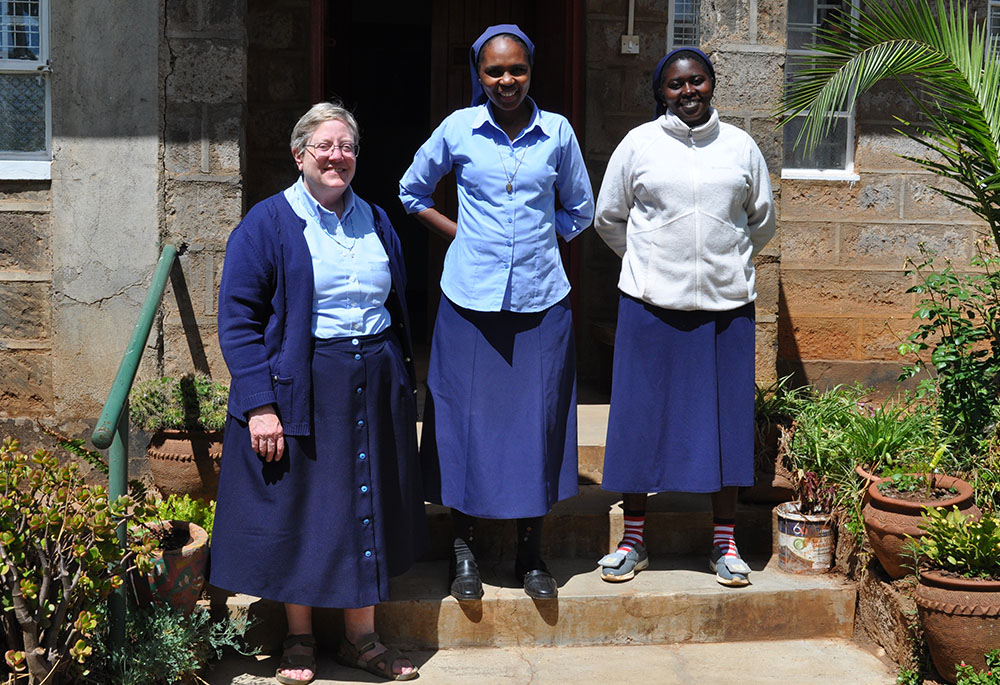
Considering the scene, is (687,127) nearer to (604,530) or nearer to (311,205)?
(311,205)

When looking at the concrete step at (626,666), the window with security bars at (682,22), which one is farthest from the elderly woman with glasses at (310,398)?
the window with security bars at (682,22)

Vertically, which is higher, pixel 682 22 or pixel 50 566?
pixel 682 22

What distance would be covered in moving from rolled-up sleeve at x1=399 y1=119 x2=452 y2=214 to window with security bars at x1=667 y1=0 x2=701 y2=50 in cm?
297

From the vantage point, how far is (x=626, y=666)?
3.93 m

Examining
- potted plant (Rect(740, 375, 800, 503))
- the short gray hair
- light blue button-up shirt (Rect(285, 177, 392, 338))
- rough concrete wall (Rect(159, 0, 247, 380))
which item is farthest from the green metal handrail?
potted plant (Rect(740, 375, 800, 503))

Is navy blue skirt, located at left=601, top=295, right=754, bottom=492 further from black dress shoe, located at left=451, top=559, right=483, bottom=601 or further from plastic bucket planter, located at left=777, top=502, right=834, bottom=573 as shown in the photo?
black dress shoe, located at left=451, top=559, right=483, bottom=601

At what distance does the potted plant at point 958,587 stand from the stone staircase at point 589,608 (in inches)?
13.5

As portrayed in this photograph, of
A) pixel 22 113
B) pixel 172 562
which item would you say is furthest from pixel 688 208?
pixel 22 113

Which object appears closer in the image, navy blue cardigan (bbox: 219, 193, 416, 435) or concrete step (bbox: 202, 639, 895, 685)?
navy blue cardigan (bbox: 219, 193, 416, 435)

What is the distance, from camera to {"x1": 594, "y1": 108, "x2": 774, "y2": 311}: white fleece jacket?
4059 mm

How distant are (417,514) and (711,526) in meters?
1.41

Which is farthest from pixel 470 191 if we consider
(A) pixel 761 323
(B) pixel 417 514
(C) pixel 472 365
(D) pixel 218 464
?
(A) pixel 761 323

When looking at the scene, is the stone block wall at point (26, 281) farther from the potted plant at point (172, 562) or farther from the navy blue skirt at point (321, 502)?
the navy blue skirt at point (321, 502)

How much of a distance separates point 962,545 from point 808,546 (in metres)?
0.79
